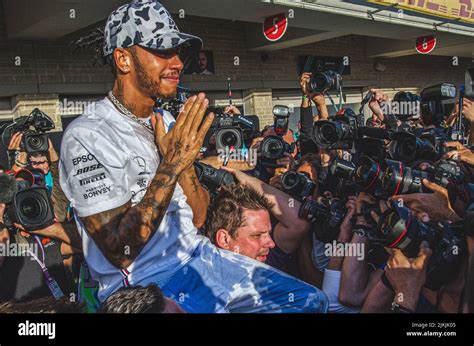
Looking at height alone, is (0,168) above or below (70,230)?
above

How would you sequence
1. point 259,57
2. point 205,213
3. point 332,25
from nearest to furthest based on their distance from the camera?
point 205,213 → point 332,25 → point 259,57

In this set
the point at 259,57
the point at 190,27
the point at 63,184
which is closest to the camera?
the point at 63,184

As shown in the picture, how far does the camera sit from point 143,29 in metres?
2.25

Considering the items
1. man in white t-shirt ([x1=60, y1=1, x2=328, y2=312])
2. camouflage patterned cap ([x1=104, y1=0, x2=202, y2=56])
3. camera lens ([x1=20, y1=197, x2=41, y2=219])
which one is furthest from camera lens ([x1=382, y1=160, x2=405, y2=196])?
camera lens ([x1=20, y1=197, x2=41, y2=219])

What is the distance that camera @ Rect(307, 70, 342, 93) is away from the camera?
3516 mm

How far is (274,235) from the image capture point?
296cm

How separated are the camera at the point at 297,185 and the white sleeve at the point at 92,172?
1.15 metres

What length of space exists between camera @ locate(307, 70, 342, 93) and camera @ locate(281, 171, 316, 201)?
33.6 inches

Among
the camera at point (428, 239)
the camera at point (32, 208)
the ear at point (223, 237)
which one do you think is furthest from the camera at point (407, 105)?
the camera at point (32, 208)

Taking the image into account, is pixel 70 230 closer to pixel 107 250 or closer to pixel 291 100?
pixel 107 250

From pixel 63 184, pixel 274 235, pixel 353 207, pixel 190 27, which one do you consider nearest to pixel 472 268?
pixel 353 207
